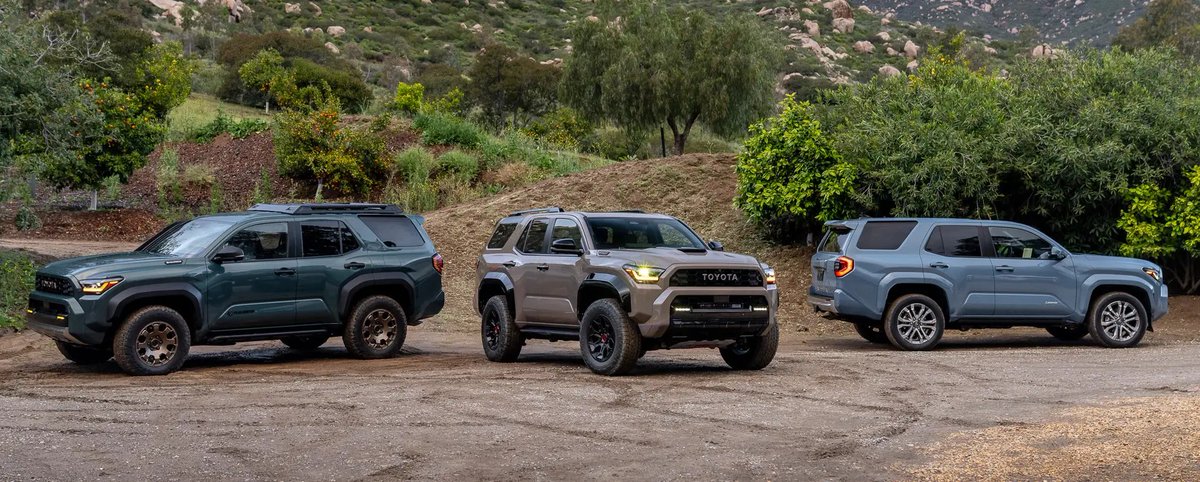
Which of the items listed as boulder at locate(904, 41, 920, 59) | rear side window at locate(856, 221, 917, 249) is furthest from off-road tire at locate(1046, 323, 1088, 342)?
boulder at locate(904, 41, 920, 59)

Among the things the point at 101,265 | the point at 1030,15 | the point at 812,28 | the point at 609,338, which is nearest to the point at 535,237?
the point at 609,338

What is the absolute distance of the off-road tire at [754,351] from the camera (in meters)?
13.1

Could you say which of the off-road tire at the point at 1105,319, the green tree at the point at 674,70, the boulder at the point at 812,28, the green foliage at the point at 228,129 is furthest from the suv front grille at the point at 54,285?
the boulder at the point at 812,28

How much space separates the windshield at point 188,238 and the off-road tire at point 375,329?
1823 mm

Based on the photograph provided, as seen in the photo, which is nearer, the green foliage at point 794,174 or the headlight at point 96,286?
the headlight at point 96,286

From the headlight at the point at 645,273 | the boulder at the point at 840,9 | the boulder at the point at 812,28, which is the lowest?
the headlight at the point at 645,273

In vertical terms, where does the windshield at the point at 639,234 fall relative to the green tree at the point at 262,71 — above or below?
below

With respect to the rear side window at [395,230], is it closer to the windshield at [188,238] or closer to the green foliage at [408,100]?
the windshield at [188,238]

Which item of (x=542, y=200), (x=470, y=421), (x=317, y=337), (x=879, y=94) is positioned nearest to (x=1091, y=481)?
(x=470, y=421)

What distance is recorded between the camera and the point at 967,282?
626 inches

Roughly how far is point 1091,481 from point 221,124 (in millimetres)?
35129

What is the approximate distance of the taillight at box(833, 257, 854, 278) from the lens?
15.7 metres

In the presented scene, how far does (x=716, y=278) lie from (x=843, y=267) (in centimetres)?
383

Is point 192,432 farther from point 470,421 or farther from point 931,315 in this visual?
point 931,315
